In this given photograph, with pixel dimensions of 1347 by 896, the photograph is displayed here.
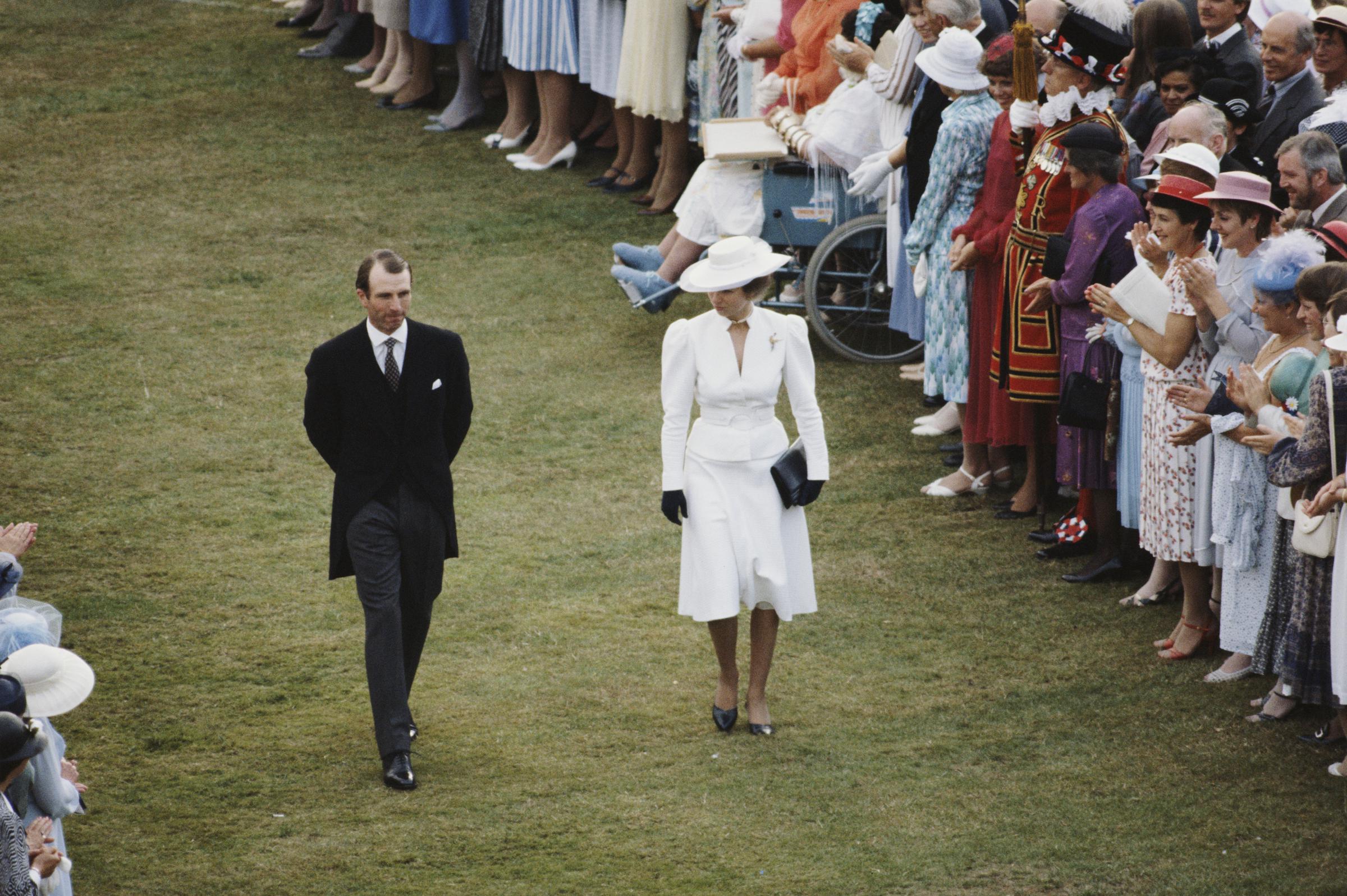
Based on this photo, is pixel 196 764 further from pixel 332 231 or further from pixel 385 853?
pixel 332 231

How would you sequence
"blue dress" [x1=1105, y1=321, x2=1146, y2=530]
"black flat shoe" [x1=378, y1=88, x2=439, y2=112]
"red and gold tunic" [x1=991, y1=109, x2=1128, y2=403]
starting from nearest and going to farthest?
"blue dress" [x1=1105, y1=321, x2=1146, y2=530], "red and gold tunic" [x1=991, y1=109, x2=1128, y2=403], "black flat shoe" [x1=378, y1=88, x2=439, y2=112]

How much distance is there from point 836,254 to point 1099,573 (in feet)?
10.1

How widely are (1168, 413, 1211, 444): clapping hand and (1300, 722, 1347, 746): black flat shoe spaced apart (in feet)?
3.43

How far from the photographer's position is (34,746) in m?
3.58

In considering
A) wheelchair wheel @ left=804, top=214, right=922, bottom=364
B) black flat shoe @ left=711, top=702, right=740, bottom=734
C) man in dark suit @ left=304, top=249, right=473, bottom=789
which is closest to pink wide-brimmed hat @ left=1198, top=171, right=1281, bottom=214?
black flat shoe @ left=711, top=702, right=740, bottom=734

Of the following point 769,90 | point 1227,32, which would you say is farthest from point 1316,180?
point 769,90

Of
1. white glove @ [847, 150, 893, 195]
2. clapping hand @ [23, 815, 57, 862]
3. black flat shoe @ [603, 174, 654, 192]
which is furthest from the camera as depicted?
black flat shoe @ [603, 174, 654, 192]

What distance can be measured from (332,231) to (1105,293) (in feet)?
22.8

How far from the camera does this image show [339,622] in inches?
262

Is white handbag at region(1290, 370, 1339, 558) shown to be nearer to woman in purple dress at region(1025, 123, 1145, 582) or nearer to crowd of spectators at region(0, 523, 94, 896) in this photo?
woman in purple dress at region(1025, 123, 1145, 582)

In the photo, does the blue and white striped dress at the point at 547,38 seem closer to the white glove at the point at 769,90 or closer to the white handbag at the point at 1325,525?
the white glove at the point at 769,90

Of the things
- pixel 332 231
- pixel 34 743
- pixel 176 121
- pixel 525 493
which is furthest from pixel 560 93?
pixel 34 743

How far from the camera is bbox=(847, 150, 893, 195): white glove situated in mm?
8609

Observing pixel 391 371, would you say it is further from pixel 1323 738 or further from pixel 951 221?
pixel 951 221
